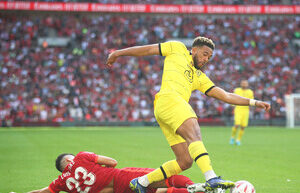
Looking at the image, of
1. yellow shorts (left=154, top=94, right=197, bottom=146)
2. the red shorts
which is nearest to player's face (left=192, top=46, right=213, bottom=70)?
yellow shorts (left=154, top=94, right=197, bottom=146)

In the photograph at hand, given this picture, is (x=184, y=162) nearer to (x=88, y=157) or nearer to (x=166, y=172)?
(x=166, y=172)

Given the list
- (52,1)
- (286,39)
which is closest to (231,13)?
(286,39)

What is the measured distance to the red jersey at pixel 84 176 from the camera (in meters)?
6.02

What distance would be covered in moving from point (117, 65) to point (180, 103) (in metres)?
29.8

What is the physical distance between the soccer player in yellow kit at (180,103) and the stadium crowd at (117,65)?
25.9m

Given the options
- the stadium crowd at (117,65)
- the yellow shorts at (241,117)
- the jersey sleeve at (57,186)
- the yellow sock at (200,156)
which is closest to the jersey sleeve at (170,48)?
the yellow sock at (200,156)

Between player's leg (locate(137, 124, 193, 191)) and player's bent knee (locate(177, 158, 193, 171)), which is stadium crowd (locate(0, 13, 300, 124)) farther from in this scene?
player's bent knee (locate(177, 158, 193, 171))

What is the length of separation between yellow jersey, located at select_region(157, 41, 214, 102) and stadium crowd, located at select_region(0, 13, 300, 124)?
25.9 meters

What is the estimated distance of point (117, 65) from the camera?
35281 mm

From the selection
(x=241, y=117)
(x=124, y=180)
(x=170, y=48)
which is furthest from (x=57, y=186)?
(x=241, y=117)

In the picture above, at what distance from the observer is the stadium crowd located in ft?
106

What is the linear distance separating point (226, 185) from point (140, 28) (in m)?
34.8

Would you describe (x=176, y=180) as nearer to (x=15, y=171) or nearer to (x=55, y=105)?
(x=15, y=171)

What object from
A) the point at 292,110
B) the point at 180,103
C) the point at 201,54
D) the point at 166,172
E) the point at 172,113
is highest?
the point at 201,54
